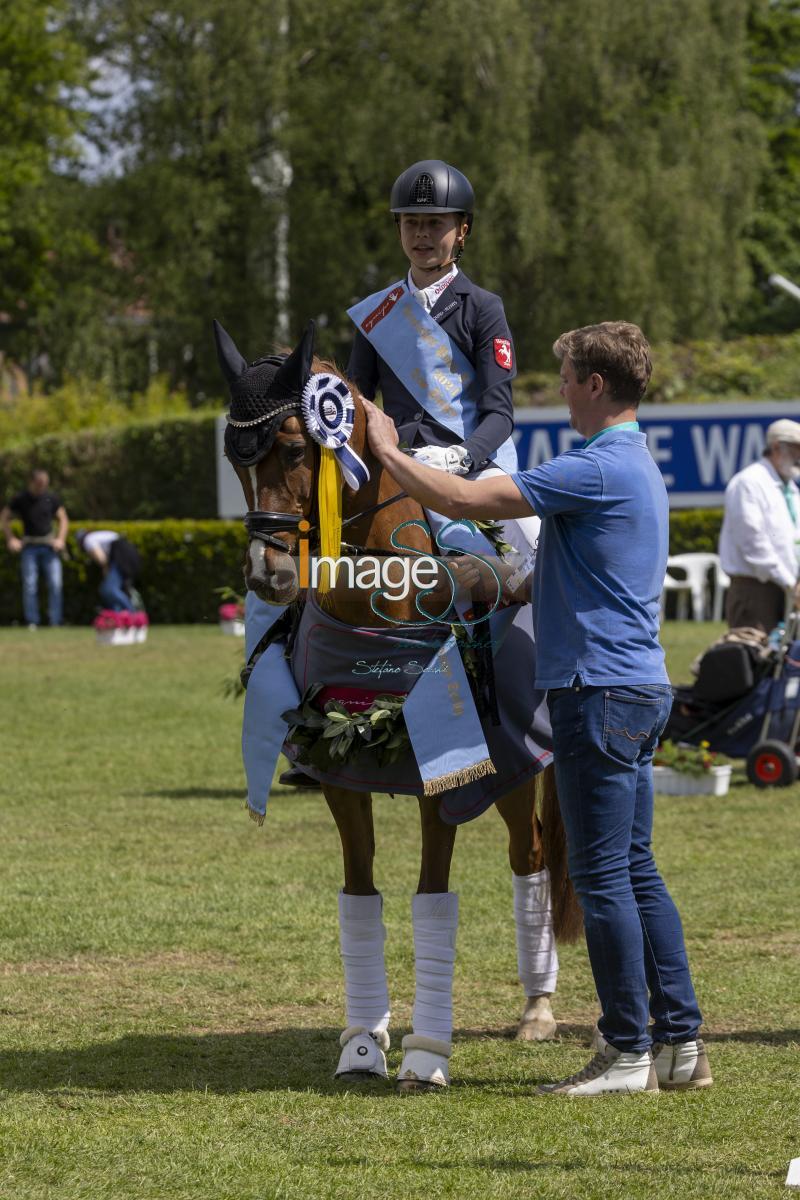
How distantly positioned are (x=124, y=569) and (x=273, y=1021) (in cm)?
1659

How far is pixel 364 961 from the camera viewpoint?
5.52 metres

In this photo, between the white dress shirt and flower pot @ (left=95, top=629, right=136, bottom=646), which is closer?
the white dress shirt

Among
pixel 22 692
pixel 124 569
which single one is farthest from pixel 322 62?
pixel 22 692

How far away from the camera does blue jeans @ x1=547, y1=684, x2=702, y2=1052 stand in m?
4.92

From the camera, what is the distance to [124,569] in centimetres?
2238

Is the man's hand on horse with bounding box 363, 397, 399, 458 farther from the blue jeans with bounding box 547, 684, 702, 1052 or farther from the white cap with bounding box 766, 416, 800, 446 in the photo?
the white cap with bounding box 766, 416, 800, 446

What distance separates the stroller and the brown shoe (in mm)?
6136

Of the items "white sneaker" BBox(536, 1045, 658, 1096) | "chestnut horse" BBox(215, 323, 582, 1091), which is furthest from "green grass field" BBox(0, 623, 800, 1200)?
"chestnut horse" BBox(215, 323, 582, 1091)

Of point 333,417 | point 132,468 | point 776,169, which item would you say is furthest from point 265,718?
point 776,169

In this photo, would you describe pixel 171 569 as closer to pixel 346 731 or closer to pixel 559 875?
pixel 559 875

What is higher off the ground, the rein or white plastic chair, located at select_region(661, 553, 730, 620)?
the rein

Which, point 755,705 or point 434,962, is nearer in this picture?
point 434,962

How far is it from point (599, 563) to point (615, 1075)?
4.89 feet

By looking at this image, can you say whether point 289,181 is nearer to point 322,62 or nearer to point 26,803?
point 322,62
